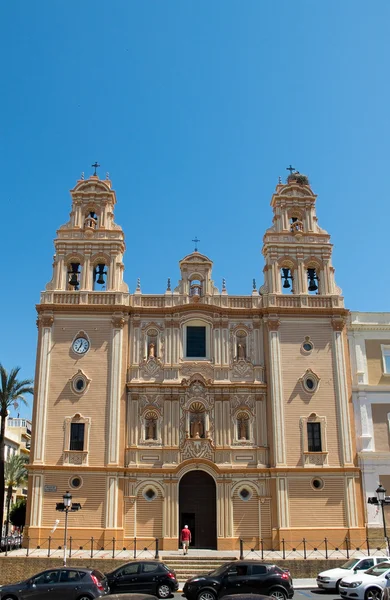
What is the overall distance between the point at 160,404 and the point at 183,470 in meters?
4.04

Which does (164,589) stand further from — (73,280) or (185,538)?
(73,280)

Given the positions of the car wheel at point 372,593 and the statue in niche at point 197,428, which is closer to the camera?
the car wheel at point 372,593

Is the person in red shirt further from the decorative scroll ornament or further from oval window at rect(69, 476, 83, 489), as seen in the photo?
oval window at rect(69, 476, 83, 489)

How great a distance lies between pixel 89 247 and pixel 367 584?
25.6 m

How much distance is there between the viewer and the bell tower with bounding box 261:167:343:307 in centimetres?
3978

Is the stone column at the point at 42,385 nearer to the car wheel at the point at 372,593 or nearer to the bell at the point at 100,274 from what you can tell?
the bell at the point at 100,274

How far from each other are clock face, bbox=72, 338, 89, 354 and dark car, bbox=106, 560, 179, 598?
16.1 meters

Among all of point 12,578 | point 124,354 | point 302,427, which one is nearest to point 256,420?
point 302,427

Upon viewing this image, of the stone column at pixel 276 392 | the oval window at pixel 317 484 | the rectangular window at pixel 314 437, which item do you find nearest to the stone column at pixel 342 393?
the rectangular window at pixel 314 437

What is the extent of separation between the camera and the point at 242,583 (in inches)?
883

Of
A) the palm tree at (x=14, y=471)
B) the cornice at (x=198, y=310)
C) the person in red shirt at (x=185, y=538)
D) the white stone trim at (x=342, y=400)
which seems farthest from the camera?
the palm tree at (x=14, y=471)

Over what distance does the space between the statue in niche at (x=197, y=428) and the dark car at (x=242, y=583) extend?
13619 mm

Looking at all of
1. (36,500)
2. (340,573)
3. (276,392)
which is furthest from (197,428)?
(340,573)

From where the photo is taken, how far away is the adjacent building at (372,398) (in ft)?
118
